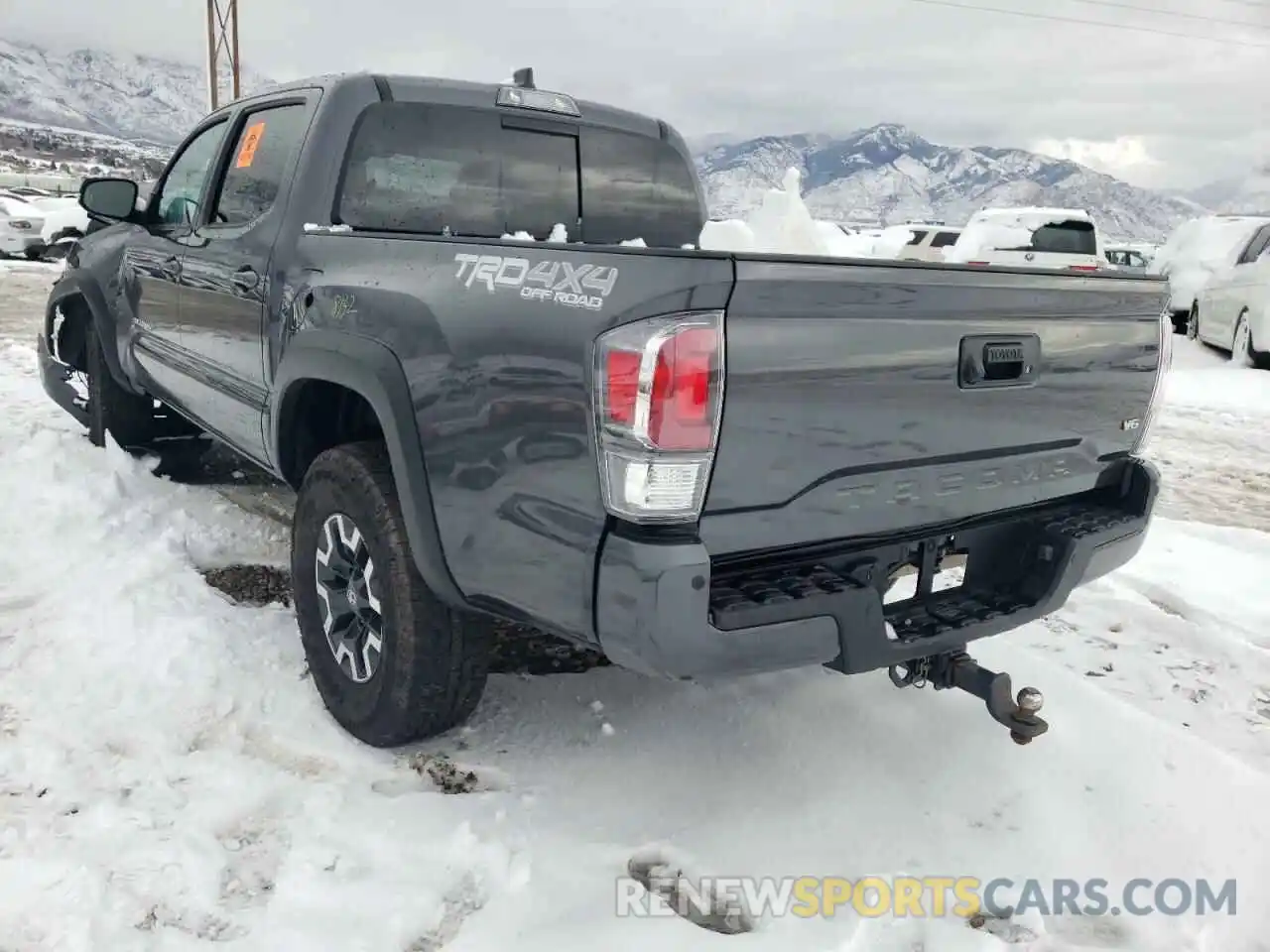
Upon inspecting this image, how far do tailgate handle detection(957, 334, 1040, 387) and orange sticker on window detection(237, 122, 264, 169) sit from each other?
2816 mm

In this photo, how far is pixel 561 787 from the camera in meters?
2.85

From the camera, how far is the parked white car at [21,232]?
1944cm

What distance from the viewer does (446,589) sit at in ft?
8.61

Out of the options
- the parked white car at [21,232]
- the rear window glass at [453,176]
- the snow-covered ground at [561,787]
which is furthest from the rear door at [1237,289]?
the parked white car at [21,232]

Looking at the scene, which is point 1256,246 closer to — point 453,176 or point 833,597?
point 453,176

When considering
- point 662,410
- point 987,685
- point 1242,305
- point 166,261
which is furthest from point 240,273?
point 1242,305

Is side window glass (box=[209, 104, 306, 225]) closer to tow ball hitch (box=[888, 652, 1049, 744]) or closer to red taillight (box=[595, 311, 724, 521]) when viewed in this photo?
red taillight (box=[595, 311, 724, 521])

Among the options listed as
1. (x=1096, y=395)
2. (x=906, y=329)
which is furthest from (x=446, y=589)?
(x=1096, y=395)

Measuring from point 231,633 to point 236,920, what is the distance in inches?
57.9

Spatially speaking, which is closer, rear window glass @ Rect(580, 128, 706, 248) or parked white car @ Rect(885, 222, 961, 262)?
rear window glass @ Rect(580, 128, 706, 248)

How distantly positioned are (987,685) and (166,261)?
3.74 m

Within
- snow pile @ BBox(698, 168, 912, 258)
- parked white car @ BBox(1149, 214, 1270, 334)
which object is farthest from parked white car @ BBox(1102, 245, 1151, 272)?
snow pile @ BBox(698, 168, 912, 258)

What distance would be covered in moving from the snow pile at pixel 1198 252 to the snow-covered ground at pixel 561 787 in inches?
499

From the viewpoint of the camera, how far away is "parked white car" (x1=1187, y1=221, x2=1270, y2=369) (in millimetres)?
11039
